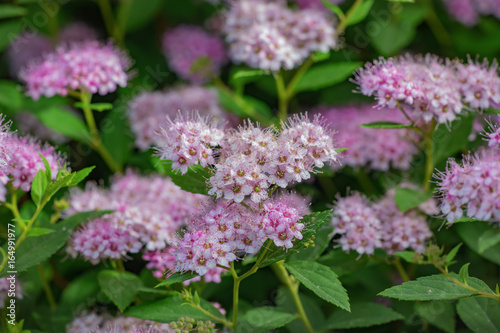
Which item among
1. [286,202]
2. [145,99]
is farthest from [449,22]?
[286,202]

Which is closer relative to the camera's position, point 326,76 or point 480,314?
point 480,314

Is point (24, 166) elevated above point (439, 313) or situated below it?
above

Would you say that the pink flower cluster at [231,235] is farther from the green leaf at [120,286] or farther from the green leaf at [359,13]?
the green leaf at [359,13]

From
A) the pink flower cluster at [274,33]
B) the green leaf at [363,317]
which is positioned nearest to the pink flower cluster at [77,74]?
the pink flower cluster at [274,33]

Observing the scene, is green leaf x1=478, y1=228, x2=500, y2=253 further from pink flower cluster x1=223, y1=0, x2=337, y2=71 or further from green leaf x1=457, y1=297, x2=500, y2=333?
pink flower cluster x1=223, y1=0, x2=337, y2=71

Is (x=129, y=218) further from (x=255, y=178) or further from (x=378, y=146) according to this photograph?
(x=378, y=146)

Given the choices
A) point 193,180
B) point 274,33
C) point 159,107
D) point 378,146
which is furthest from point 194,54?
point 193,180
